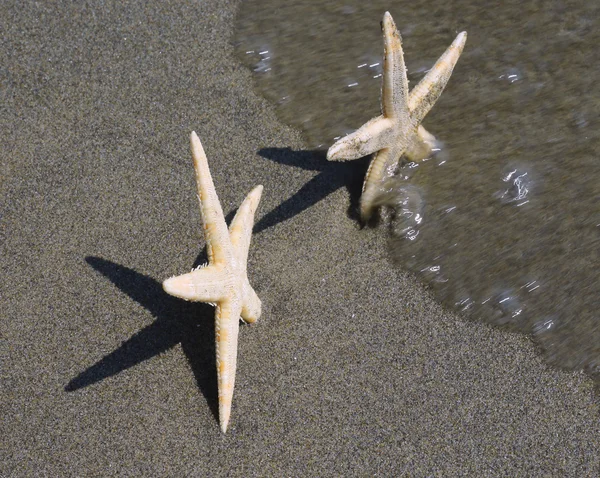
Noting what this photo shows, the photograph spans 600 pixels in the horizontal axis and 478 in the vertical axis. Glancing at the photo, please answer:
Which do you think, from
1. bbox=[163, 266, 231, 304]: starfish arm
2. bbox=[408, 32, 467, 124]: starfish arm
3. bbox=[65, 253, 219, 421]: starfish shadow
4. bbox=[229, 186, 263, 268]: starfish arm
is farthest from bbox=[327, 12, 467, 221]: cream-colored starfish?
bbox=[65, 253, 219, 421]: starfish shadow

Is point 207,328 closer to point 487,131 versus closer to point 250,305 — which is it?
point 250,305

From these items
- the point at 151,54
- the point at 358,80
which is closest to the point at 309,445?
the point at 358,80

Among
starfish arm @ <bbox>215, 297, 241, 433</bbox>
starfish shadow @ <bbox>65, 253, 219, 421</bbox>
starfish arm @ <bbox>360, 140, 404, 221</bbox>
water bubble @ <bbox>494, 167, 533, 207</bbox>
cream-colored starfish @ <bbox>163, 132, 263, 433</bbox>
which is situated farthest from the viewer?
water bubble @ <bbox>494, 167, 533, 207</bbox>

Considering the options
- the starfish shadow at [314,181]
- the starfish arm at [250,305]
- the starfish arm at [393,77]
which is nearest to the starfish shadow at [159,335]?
the starfish arm at [250,305]

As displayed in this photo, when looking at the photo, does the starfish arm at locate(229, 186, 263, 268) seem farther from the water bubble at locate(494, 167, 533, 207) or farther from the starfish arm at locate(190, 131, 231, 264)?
the water bubble at locate(494, 167, 533, 207)

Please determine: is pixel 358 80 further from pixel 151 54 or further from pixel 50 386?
pixel 50 386

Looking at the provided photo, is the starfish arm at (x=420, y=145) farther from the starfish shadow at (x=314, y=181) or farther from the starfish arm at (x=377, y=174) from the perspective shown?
the starfish shadow at (x=314, y=181)
